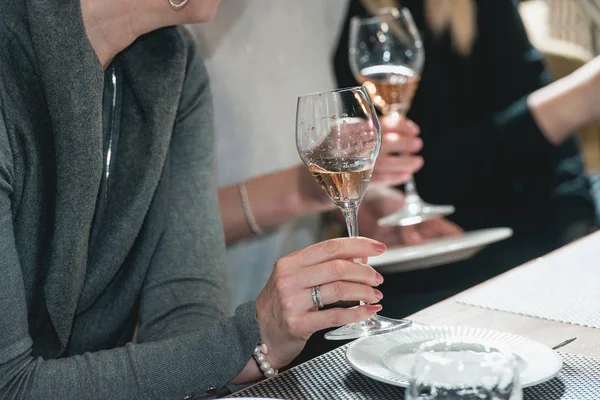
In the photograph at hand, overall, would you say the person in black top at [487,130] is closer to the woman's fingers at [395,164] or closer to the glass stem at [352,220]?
the woman's fingers at [395,164]

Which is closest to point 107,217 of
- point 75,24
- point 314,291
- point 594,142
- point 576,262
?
point 75,24

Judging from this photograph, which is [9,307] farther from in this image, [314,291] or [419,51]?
[419,51]

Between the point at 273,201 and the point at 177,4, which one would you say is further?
the point at 273,201

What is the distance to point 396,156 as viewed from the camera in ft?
4.79

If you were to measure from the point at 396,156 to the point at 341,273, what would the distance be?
635mm

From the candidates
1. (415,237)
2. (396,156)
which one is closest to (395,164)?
(396,156)

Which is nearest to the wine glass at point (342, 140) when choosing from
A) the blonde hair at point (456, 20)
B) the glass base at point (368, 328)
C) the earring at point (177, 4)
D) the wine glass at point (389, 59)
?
the glass base at point (368, 328)

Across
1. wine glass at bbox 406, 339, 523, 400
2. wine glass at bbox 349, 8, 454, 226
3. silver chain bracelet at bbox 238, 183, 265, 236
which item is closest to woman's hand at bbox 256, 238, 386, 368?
wine glass at bbox 406, 339, 523, 400

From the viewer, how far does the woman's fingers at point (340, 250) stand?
0.86 m

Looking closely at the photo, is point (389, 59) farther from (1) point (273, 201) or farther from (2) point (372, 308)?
(2) point (372, 308)

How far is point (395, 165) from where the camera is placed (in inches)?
56.5

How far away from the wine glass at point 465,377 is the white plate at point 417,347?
0.58 feet

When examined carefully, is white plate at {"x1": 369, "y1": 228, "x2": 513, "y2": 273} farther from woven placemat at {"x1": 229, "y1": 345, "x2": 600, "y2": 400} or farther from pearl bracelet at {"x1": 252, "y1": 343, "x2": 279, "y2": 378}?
woven placemat at {"x1": 229, "y1": 345, "x2": 600, "y2": 400}

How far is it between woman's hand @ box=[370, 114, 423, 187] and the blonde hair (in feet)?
3.04
